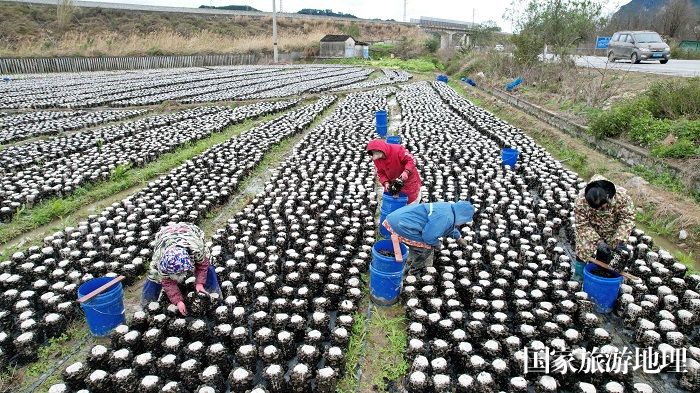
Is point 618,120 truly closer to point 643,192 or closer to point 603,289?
point 643,192

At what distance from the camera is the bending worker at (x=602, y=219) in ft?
11.0

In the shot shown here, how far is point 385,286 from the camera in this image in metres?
3.59

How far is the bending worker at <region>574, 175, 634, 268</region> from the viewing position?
3.35 metres

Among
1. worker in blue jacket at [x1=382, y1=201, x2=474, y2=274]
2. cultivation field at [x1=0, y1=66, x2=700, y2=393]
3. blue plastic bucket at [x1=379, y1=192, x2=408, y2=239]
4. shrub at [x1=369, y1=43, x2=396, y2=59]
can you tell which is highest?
shrub at [x1=369, y1=43, x2=396, y2=59]

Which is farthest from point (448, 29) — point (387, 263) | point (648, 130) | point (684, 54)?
point (387, 263)

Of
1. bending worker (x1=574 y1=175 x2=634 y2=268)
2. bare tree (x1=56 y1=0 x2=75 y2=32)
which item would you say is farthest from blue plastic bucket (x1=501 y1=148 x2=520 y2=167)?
bare tree (x1=56 y1=0 x2=75 y2=32)

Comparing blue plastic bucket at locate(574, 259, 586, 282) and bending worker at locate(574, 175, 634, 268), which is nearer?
bending worker at locate(574, 175, 634, 268)

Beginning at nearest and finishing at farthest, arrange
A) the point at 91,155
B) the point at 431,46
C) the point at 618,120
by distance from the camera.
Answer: the point at 91,155
the point at 618,120
the point at 431,46

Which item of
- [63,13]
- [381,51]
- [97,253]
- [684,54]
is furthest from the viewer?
[381,51]

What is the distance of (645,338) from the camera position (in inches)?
120

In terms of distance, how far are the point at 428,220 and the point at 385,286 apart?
700 mm

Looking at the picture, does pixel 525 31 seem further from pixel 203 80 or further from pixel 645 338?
pixel 645 338

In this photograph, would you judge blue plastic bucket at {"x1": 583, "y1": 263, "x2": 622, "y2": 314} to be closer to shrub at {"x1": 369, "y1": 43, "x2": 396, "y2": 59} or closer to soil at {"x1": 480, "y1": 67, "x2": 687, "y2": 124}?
soil at {"x1": 480, "y1": 67, "x2": 687, "y2": 124}

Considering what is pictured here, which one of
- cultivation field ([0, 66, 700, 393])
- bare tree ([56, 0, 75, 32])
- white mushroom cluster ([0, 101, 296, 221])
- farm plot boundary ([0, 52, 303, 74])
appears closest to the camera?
cultivation field ([0, 66, 700, 393])
